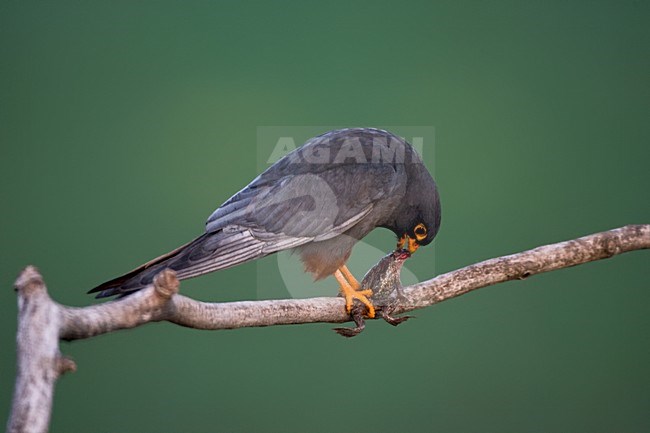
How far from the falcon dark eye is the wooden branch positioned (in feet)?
0.72

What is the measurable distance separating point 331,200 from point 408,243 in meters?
0.35

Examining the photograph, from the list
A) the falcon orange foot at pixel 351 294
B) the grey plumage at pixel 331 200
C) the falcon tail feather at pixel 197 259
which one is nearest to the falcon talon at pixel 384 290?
the falcon orange foot at pixel 351 294

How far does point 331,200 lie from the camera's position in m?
2.69

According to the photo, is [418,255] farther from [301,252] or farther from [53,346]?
[53,346]

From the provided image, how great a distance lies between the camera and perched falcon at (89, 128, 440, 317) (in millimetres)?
2588

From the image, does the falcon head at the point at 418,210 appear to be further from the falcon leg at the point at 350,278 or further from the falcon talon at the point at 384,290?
the falcon leg at the point at 350,278

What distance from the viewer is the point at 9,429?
131 cm

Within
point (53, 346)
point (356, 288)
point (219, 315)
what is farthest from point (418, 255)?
point (53, 346)

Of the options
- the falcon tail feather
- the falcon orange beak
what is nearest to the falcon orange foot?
the falcon orange beak

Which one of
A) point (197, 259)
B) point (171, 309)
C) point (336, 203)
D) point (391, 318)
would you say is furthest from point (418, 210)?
point (171, 309)

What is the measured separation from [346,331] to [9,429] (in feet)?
4.33

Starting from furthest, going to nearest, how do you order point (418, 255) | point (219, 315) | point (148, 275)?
point (418, 255), point (148, 275), point (219, 315)

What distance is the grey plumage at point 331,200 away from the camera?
8.48 feet

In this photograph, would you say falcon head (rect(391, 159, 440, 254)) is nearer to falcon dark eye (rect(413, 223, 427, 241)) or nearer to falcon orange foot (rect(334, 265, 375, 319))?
falcon dark eye (rect(413, 223, 427, 241))
